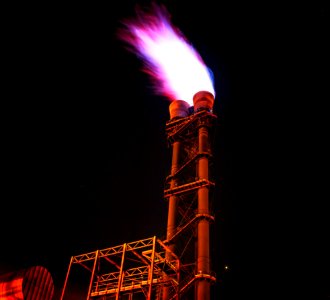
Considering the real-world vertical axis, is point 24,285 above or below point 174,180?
below

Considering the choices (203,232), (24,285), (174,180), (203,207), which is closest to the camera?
(24,285)

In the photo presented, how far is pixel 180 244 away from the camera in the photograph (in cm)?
3269

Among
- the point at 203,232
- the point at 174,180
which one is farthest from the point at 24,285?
the point at 174,180

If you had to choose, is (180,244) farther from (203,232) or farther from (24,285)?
(24,285)

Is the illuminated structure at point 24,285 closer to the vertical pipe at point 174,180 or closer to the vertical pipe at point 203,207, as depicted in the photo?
the vertical pipe at point 174,180

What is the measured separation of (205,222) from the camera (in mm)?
29516

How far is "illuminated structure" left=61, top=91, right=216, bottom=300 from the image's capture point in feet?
86.0

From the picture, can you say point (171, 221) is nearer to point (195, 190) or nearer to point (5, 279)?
point (195, 190)

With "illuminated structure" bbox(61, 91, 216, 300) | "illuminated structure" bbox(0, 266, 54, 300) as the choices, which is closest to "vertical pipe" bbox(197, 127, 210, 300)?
"illuminated structure" bbox(61, 91, 216, 300)

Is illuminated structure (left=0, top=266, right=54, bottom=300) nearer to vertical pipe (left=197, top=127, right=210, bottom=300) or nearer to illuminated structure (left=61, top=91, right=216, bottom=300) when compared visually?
illuminated structure (left=61, top=91, right=216, bottom=300)

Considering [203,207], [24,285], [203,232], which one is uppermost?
[203,207]

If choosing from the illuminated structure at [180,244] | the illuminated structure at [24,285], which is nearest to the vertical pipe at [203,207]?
the illuminated structure at [180,244]

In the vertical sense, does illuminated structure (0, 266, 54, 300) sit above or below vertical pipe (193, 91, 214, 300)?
below

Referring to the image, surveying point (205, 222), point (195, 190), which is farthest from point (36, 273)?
point (195, 190)
